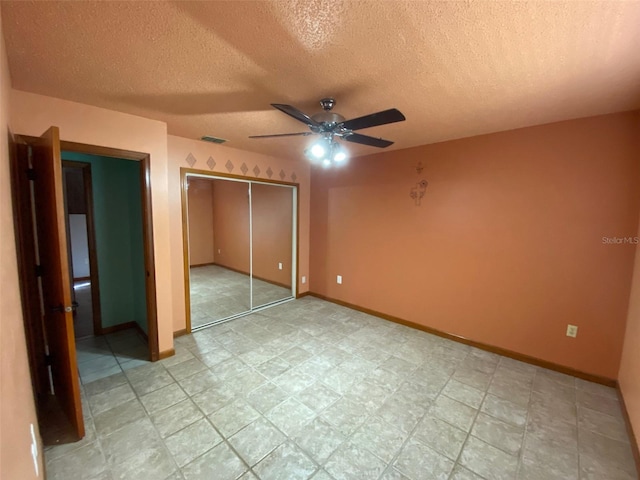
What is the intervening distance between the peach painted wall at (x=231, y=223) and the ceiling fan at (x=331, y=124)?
7.01 feet

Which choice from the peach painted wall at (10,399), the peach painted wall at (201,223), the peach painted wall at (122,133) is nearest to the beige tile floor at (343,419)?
the peach painted wall at (10,399)

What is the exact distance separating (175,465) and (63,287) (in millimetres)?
1316

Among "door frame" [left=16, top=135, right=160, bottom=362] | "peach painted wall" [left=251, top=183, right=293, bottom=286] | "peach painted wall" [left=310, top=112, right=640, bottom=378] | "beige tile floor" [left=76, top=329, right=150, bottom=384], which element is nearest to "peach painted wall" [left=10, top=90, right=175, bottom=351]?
"door frame" [left=16, top=135, right=160, bottom=362]

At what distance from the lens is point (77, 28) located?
1.30m

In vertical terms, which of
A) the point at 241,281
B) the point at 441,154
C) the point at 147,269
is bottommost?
the point at 241,281

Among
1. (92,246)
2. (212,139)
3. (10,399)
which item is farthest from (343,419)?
(92,246)

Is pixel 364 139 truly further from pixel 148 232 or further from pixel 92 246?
pixel 92 246

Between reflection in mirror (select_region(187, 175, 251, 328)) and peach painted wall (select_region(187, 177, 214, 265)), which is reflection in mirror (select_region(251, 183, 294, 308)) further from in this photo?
peach painted wall (select_region(187, 177, 214, 265))

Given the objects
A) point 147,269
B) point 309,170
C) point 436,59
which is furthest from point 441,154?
point 147,269

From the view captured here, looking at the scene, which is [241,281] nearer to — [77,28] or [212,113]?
[212,113]

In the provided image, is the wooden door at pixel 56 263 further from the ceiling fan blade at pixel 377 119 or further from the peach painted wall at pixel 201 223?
the peach painted wall at pixel 201 223

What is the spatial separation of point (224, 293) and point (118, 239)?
1816 millimetres

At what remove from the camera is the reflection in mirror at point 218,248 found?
4.05 metres

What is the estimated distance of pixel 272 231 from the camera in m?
4.76
